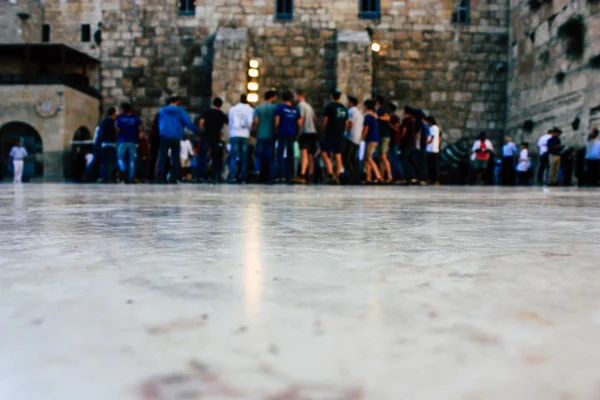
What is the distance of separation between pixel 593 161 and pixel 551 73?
4.06m

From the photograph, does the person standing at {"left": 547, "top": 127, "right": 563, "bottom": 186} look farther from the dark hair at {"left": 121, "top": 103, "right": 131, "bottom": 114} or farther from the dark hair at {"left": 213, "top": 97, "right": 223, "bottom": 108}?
→ the dark hair at {"left": 121, "top": 103, "right": 131, "bottom": 114}

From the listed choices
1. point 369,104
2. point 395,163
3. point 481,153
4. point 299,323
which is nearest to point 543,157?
point 481,153

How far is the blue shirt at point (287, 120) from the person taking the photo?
10.3 meters

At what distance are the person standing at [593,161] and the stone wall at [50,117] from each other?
1520cm

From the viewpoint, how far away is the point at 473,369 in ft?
1.65

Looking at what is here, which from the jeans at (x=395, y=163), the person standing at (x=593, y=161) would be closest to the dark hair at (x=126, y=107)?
the jeans at (x=395, y=163)

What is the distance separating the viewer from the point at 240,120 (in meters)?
10.7

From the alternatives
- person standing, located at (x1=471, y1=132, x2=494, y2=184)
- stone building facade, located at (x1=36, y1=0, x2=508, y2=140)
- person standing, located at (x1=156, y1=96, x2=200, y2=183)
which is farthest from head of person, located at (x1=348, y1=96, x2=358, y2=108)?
stone building facade, located at (x1=36, y1=0, x2=508, y2=140)

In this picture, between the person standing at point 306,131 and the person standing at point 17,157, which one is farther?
the person standing at point 17,157

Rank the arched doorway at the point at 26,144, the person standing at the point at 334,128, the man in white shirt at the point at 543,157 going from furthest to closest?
the arched doorway at the point at 26,144, the man in white shirt at the point at 543,157, the person standing at the point at 334,128

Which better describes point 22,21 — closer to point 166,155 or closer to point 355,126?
point 166,155

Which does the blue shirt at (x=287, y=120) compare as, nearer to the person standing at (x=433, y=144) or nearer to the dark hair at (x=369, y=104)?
the dark hair at (x=369, y=104)

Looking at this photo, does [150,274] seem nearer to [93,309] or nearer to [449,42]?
[93,309]

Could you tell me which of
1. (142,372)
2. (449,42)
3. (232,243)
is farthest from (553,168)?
(142,372)
